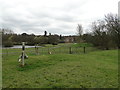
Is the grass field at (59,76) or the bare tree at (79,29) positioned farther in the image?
the bare tree at (79,29)

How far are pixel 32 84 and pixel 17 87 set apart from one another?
1.61 feet

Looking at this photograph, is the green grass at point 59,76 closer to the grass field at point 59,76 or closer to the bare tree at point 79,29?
the grass field at point 59,76

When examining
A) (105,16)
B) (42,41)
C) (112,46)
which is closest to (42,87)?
(112,46)

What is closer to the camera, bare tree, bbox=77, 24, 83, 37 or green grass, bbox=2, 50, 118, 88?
green grass, bbox=2, 50, 118, 88

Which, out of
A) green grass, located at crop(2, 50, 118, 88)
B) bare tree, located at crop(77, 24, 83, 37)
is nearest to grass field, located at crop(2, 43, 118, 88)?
green grass, located at crop(2, 50, 118, 88)

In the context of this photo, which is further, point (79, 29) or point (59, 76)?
point (79, 29)

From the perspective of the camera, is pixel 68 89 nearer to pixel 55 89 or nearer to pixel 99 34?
pixel 55 89

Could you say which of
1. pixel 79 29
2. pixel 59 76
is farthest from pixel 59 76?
pixel 79 29

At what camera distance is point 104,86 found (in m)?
3.95

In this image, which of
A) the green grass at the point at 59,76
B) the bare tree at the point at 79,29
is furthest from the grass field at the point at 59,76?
the bare tree at the point at 79,29

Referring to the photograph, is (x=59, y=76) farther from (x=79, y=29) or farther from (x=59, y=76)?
(x=79, y=29)

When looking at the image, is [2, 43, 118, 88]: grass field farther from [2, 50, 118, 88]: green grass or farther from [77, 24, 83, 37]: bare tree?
[77, 24, 83, 37]: bare tree

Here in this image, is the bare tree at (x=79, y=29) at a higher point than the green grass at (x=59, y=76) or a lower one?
higher

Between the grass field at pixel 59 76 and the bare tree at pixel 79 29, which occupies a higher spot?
the bare tree at pixel 79 29
